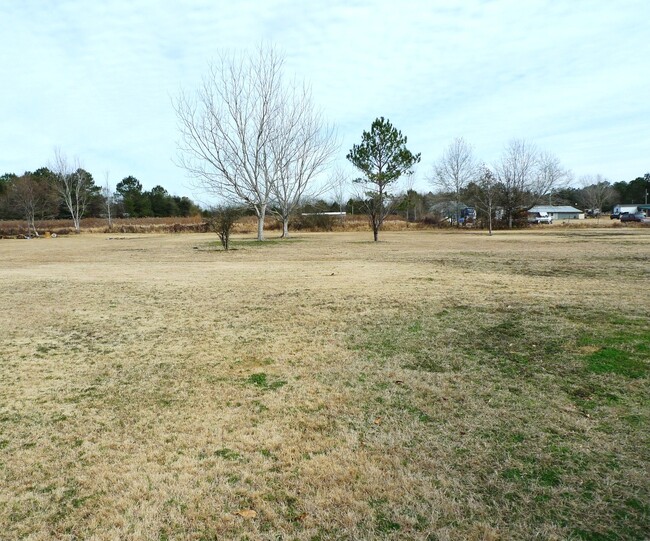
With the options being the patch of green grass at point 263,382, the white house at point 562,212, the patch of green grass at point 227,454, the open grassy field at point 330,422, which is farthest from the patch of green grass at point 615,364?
the white house at point 562,212

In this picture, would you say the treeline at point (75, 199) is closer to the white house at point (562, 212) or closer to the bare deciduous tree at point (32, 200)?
the bare deciduous tree at point (32, 200)

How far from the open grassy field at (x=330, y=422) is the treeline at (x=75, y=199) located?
43.9 meters

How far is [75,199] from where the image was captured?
57.9 metres

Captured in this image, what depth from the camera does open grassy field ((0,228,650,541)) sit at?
218 cm

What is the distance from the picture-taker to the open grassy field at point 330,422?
7.14 feet

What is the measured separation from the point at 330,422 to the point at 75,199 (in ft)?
213

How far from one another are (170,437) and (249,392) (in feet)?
2.80

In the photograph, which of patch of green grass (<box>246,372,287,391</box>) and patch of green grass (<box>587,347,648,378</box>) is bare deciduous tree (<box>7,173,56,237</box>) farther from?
patch of green grass (<box>587,347,648,378</box>)

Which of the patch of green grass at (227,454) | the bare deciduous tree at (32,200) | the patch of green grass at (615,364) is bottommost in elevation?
the patch of green grass at (227,454)

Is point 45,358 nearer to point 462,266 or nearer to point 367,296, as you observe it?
point 367,296

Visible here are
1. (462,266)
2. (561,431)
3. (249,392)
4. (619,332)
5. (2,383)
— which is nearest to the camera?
(561,431)

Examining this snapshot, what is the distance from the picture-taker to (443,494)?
7.61 feet

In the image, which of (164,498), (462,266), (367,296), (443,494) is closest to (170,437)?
(164,498)

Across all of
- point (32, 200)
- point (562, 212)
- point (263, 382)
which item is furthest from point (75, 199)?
point (562, 212)
